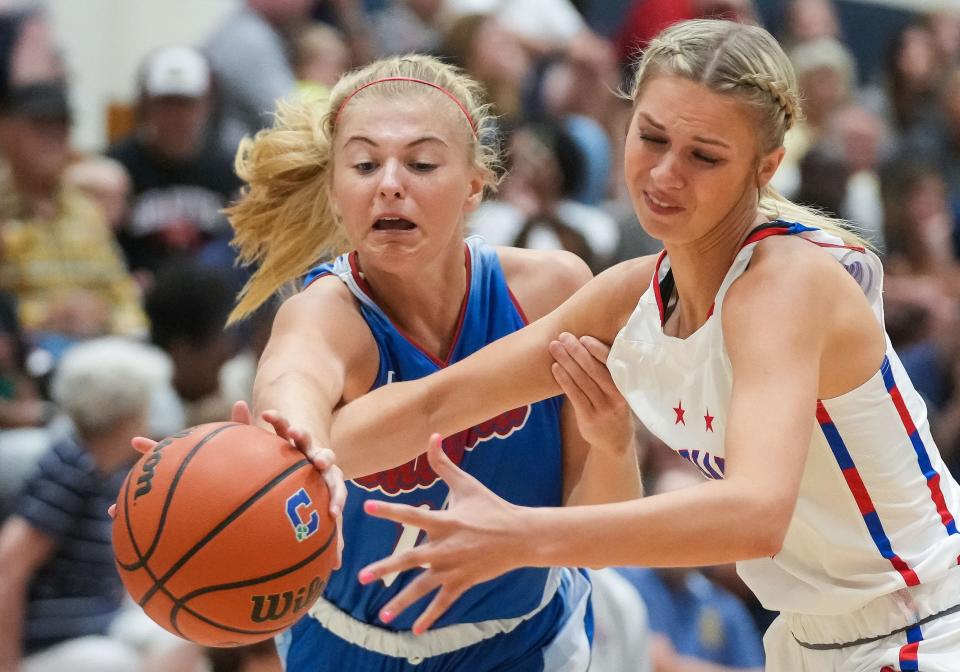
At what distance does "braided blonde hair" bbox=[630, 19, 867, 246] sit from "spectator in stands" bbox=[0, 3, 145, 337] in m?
4.25

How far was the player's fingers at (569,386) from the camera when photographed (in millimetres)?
3186

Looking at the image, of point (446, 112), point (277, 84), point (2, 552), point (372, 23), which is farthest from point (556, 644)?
point (372, 23)

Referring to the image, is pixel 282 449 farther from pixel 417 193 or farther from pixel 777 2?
pixel 777 2

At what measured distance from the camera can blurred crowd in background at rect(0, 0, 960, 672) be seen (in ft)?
16.8

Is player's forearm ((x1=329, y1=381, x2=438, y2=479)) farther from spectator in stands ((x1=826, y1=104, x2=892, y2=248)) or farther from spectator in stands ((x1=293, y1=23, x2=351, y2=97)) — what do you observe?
spectator in stands ((x1=826, y1=104, x2=892, y2=248))

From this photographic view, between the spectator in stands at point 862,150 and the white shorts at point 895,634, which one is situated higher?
the white shorts at point 895,634

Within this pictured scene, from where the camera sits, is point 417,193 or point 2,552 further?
point 2,552

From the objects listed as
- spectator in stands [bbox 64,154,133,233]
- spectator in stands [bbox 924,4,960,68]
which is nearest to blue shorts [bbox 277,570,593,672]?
spectator in stands [bbox 64,154,133,233]

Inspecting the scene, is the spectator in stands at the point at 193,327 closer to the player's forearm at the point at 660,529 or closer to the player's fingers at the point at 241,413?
the player's fingers at the point at 241,413

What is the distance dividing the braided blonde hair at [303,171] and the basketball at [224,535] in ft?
3.72

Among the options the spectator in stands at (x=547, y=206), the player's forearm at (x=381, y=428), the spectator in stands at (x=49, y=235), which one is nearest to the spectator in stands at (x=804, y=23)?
the spectator in stands at (x=547, y=206)

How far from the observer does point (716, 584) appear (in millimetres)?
5695

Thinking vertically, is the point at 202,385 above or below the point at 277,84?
below

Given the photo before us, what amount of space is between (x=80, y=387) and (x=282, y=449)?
2675 mm
